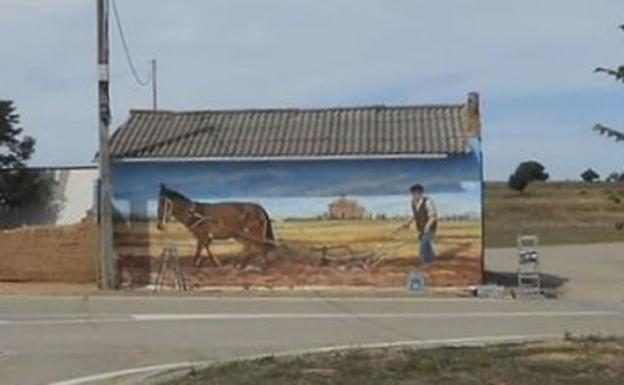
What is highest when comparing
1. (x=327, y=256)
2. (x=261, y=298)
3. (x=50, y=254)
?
(x=50, y=254)

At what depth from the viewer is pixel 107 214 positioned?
29703mm

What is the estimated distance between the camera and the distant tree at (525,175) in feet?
269

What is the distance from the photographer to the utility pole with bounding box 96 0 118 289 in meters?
29.8

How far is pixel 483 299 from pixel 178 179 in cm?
751

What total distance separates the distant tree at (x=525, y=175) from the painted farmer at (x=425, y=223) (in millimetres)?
52189

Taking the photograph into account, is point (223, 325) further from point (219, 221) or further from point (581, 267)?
point (581, 267)

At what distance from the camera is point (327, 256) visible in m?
29.9

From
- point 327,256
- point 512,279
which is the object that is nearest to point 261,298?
point 327,256

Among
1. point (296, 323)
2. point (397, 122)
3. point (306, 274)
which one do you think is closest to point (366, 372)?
point (296, 323)

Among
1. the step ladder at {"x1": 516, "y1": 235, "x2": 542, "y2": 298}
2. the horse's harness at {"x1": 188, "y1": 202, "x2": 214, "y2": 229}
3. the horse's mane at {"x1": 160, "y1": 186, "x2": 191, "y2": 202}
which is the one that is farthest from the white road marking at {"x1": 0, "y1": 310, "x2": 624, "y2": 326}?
the horse's mane at {"x1": 160, "y1": 186, "x2": 191, "y2": 202}

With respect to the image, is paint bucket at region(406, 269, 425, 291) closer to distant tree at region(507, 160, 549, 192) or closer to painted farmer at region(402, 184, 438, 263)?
painted farmer at region(402, 184, 438, 263)

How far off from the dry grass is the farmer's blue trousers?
14230 mm

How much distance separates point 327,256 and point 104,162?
17.5 ft

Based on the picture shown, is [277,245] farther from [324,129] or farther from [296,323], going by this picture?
[296,323]
